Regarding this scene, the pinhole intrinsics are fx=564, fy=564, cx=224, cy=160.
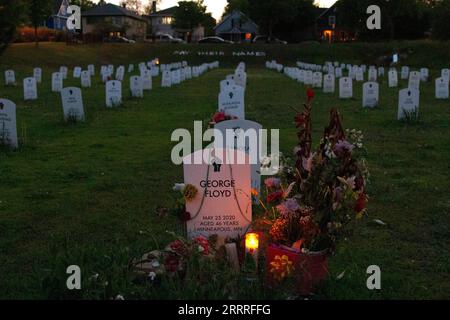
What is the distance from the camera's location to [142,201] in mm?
7691

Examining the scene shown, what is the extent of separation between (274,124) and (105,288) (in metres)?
10.7

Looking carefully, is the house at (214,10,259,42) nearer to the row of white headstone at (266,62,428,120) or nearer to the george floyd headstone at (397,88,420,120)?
the row of white headstone at (266,62,428,120)

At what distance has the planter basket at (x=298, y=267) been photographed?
14.9 ft

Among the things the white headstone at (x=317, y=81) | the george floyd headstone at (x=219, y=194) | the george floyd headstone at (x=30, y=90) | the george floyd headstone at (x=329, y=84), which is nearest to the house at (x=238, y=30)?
the white headstone at (x=317, y=81)

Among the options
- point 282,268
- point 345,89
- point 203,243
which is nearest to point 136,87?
point 345,89

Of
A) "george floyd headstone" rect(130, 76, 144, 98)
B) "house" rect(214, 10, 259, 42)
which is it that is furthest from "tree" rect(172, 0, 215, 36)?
"george floyd headstone" rect(130, 76, 144, 98)

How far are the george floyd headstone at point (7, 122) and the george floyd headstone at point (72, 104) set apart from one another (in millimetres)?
3566

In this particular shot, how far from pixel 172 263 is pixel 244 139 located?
302 centimetres

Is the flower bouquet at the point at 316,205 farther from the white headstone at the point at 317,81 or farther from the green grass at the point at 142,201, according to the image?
the white headstone at the point at 317,81

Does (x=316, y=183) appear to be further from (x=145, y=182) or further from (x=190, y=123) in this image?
(x=190, y=123)

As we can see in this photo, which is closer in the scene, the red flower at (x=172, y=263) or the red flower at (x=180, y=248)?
the red flower at (x=172, y=263)

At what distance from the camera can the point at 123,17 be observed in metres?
88.2

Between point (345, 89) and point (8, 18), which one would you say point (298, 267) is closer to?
point (8, 18)
